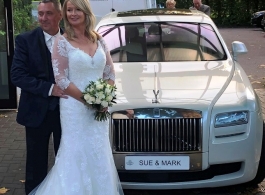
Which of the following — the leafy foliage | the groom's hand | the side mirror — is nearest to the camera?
the groom's hand

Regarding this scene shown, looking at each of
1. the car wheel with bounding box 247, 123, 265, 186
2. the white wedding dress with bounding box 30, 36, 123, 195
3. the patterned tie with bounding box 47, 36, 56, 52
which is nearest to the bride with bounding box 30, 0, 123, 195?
the white wedding dress with bounding box 30, 36, 123, 195

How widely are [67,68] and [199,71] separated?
2.09 metres

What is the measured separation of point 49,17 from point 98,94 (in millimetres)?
782

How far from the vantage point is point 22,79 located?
147 inches

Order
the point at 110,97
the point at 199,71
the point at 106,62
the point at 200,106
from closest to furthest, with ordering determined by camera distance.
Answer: the point at 110,97, the point at 106,62, the point at 200,106, the point at 199,71

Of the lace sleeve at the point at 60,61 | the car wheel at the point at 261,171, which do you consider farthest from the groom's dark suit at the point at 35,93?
the car wheel at the point at 261,171

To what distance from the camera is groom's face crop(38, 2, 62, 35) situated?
375 cm

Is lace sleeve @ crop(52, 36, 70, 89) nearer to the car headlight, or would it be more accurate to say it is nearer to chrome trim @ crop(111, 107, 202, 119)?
chrome trim @ crop(111, 107, 202, 119)

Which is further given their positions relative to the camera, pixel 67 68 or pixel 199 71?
pixel 199 71

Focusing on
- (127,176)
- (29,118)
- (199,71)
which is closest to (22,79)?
(29,118)

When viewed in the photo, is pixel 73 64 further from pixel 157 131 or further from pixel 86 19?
pixel 157 131

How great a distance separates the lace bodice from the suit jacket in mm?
220

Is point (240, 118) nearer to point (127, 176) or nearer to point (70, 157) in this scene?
point (127, 176)

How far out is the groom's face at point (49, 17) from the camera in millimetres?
3754
